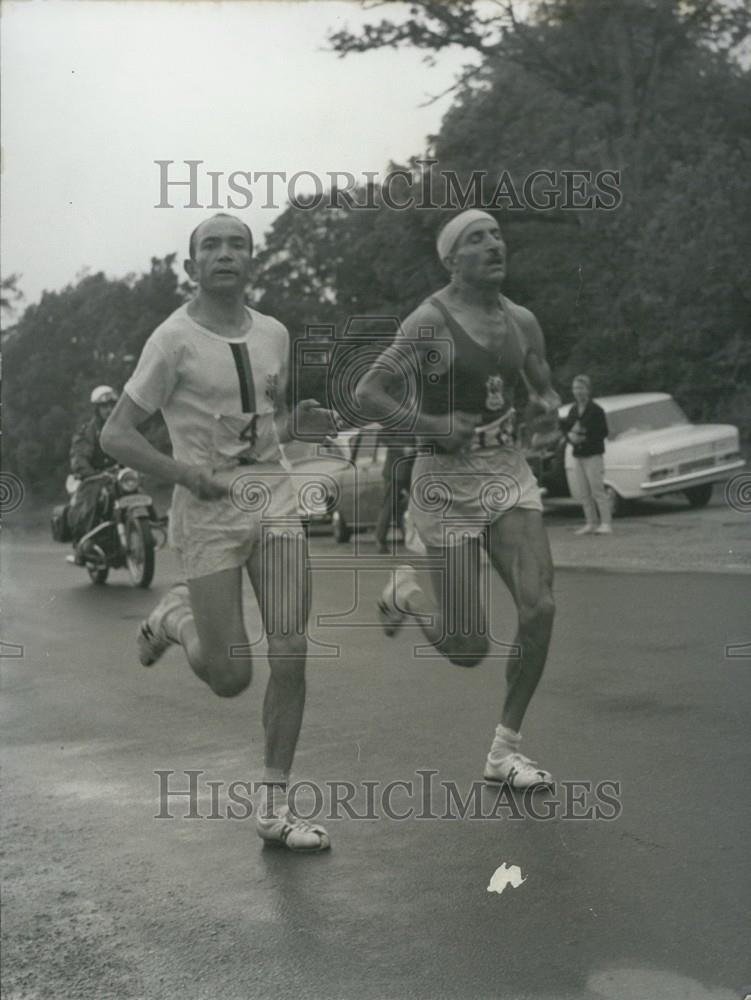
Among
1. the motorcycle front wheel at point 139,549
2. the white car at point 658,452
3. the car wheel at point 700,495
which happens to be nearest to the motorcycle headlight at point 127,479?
the white car at point 658,452

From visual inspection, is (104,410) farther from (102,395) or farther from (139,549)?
(139,549)

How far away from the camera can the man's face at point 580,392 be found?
16.8ft

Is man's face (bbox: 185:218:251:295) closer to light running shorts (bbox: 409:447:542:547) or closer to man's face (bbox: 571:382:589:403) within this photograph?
light running shorts (bbox: 409:447:542:547)

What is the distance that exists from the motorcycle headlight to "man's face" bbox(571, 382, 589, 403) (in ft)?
4.64

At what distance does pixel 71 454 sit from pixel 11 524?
0.27 m

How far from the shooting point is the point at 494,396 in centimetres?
415

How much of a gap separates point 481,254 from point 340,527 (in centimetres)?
121

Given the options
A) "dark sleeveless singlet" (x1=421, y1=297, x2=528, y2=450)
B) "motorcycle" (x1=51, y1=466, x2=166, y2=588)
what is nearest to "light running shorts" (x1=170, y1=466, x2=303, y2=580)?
"dark sleeveless singlet" (x1=421, y1=297, x2=528, y2=450)

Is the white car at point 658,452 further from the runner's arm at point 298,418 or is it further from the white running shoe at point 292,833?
the white running shoe at point 292,833

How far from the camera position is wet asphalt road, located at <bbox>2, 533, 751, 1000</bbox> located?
355 centimetres

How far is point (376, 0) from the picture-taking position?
4.04m

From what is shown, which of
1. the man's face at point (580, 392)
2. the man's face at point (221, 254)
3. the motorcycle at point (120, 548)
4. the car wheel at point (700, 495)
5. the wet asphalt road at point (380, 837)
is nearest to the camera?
the wet asphalt road at point (380, 837)

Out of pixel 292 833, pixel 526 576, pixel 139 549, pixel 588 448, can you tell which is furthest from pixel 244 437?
pixel 139 549

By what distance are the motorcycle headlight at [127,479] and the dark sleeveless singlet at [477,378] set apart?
0.87 metres
